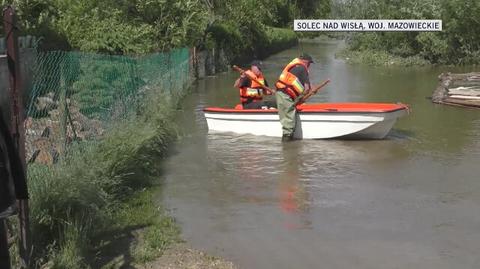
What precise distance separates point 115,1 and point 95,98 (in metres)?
15.3

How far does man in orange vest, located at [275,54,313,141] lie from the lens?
12094 millimetres

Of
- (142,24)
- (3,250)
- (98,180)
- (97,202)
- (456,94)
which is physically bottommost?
(97,202)

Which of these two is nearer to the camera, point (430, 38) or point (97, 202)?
point (97, 202)

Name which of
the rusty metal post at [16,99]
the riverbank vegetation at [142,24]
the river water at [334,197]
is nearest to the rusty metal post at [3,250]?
the rusty metal post at [16,99]

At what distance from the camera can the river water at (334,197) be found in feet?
20.7

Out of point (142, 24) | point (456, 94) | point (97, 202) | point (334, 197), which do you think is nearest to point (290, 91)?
point (334, 197)


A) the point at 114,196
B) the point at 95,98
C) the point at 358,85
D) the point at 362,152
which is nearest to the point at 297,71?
the point at 362,152

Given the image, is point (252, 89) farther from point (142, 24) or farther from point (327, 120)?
point (142, 24)

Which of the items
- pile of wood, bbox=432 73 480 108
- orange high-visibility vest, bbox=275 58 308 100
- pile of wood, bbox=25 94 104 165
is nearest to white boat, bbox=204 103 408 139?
orange high-visibility vest, bbox=275 58 308 100

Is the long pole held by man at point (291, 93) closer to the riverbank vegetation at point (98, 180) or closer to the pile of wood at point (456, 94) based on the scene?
the riverbank vegetation at point (98, 180)

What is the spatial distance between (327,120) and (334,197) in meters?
3.97

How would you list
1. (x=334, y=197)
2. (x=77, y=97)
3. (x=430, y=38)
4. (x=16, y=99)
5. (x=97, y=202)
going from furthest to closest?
(x=430, y=38) → (x=77, y=97) → (x=334, y=197) → (x=97, y=202) → (x=16, y=99)

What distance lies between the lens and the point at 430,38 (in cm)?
3341

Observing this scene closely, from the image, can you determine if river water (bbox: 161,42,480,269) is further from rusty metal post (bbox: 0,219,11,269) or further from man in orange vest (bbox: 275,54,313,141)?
rusty metal post (bbox: 0,219,11,269)
